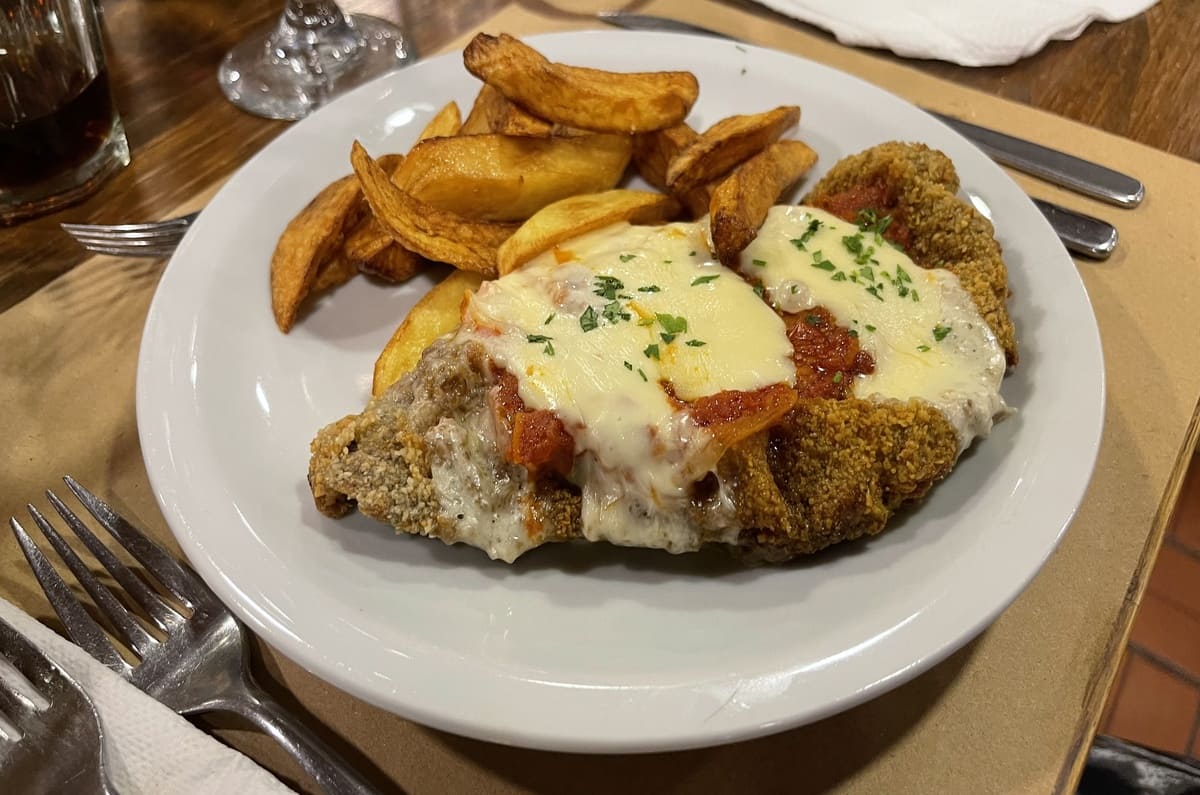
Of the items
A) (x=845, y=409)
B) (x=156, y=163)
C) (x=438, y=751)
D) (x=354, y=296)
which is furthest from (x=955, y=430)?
(x=156, y=163)

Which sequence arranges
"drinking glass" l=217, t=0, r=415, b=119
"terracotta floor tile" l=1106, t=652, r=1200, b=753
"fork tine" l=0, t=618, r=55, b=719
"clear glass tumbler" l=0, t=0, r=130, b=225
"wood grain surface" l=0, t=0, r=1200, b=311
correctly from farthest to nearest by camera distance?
"terracotta floor tile" l=1106, t=652, r=1200, b=753 < "drinking glass" l=217, t=0, r=415, b=119 < "wood grain surface" l=0, t=0, r=1200, b=311 < "clear glass tumbler" l=0, t=0, r=130, b=225 < "fork tine" l=0, t=618, r=55, b=719

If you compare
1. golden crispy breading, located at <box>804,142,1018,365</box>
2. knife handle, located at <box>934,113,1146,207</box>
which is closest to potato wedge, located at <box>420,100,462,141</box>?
golden crispy breading, located at <box>804,142,1018,365</box>

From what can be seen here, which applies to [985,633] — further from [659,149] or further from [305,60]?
[305,60]

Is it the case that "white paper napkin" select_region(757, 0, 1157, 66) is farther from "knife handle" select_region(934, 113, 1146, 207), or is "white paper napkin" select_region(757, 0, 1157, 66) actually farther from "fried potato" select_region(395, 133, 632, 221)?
"fried potato" select_region(395, 133, 632, 221)

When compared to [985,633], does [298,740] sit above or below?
below

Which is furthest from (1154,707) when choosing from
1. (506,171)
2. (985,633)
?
(506,171)

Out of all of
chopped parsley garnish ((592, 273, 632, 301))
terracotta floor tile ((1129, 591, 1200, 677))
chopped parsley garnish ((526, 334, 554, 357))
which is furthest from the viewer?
terracotta floor tile ((1129, 591, 1200, 677))

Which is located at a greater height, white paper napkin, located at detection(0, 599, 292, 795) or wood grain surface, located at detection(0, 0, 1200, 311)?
wood grain surface, located at detection(0, 0, 1200, 311)
